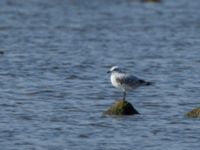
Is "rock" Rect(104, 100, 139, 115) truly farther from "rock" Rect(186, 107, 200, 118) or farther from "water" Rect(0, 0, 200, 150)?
"rock" Rect(186, 107, 200, 118)

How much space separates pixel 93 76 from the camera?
3316 centimetres

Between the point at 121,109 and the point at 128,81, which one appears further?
the point at 128,81

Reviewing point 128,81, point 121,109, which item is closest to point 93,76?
point 128,81

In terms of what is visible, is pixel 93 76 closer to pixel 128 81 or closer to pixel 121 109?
pixel 128 81

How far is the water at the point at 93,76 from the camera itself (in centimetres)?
2227

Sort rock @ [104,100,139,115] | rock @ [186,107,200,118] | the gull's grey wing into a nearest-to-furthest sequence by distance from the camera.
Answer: rock @ [104,100,139,115] → rock @ [186,107,200,118] → the gull's grey wing

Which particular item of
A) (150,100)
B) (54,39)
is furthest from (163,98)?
(54,39)

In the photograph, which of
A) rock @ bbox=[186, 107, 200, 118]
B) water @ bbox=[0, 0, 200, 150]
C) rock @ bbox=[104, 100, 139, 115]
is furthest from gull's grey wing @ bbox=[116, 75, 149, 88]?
rock @ bbox=[186, 107, 200, 118]

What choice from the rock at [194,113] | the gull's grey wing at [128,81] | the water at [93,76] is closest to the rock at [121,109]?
the water at [93,76]

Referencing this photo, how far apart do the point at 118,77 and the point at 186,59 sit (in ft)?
46.2

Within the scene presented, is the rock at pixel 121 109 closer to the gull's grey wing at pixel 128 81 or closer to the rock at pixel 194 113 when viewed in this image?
the gull's grey wing at pixel 128 81

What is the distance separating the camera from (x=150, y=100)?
27.9 metres

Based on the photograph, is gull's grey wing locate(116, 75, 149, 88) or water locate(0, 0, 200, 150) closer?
water locate(0, 0, 200, 150)

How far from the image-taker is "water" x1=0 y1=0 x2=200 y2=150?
22.3m
